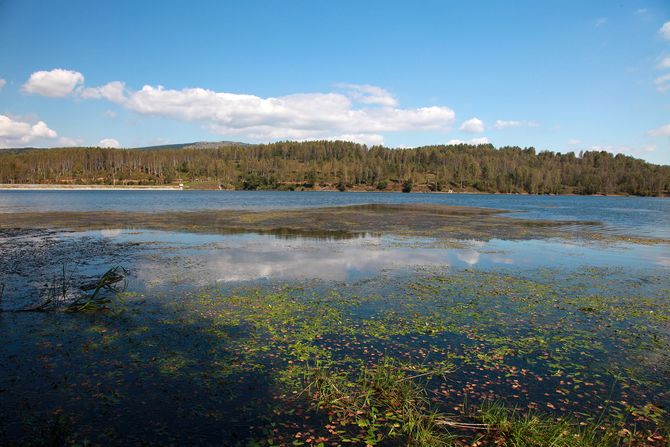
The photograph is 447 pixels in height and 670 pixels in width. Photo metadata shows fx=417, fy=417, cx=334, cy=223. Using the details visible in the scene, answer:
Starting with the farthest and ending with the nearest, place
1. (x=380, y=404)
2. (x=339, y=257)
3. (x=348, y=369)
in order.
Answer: (x=339, y=257) < (x=348, y=369) < (x=380, y=404)

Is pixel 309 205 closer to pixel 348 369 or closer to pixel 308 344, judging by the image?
pixel 308 344

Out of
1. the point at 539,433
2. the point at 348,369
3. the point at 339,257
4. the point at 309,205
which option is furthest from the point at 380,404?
the point at 309,205

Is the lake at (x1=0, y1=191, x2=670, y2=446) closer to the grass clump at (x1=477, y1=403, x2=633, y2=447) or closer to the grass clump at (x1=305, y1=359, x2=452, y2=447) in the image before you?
the grass clump at (x1=305, y1=359, x2=452, y2=447)

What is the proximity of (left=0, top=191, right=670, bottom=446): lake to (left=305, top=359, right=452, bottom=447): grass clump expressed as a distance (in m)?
0.06

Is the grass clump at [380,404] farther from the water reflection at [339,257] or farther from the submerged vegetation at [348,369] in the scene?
the water reflection at [339,257]

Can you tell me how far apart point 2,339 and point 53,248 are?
1763 centimetres

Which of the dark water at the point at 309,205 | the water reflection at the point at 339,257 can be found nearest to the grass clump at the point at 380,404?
the water reflection at the point at 339,257

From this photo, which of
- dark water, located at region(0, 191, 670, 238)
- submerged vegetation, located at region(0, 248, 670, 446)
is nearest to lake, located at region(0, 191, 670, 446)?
submerged vegetation, located at region(0, 248, 670, 446)

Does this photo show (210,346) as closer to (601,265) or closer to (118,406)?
(118,406)

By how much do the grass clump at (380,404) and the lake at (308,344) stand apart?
0.21 feet

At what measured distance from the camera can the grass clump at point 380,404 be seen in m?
7.80

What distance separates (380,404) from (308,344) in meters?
3.55

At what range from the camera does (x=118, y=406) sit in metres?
8.56

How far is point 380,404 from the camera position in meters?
8.87
